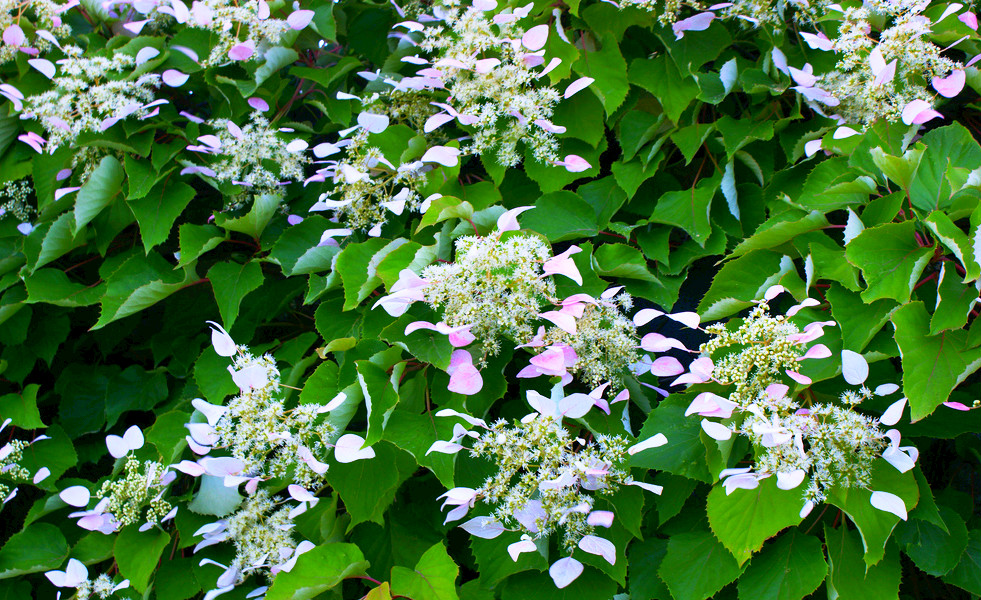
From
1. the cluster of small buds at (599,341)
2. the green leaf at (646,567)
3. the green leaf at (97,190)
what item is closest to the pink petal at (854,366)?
the cluster of small buds at (599,341)

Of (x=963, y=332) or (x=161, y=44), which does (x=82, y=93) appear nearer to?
(x=161, y=44)

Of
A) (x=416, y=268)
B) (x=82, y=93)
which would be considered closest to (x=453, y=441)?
(x=416, y=268)

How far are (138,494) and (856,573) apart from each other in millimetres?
1368

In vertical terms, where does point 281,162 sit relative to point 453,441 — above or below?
above

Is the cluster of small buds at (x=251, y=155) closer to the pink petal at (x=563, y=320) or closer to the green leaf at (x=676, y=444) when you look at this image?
the pink petal at (x=563, y=320)

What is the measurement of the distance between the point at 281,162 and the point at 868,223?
135 cm

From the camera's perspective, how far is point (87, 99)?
181cm

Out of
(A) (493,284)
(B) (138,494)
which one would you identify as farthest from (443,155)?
(B) (138,494)

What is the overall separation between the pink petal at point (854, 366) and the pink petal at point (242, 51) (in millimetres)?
1525

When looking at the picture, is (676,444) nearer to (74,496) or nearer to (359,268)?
(359,268)

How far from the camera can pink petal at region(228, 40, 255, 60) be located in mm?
1800

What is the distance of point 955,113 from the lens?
1.73m

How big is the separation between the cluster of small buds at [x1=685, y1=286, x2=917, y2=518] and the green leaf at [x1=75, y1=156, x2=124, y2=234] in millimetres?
1515

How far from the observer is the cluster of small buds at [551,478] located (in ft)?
3.82
